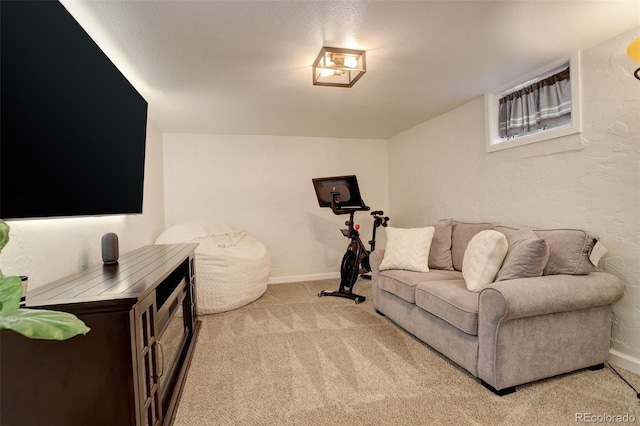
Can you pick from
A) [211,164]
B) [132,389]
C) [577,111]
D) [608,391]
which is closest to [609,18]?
[577,111]

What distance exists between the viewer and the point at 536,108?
2.76m

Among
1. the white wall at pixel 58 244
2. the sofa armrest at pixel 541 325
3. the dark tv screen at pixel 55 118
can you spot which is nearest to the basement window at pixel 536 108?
the sofa armrest at pixel 541 325

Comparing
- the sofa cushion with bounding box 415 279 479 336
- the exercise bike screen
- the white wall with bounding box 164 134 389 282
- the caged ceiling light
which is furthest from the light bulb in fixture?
the white wall with bounding box 164 134 389 282

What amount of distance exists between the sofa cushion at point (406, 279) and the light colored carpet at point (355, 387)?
36 cm

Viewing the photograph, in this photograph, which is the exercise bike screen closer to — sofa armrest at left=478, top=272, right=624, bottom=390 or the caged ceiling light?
the caged ceiling light

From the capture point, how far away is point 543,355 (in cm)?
192

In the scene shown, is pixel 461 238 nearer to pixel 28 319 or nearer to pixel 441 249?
pixel 441 249

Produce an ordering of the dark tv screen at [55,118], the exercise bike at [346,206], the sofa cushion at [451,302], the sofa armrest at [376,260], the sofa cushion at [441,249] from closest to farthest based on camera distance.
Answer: the dark tv screen at [55,118] < the sofa cushion at [451,302] < the sofa cushion at [441,249] < the sofa armrest at [376,260] < the exercise bike at [346,206]

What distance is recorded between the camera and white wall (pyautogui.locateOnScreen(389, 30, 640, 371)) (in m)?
2.08

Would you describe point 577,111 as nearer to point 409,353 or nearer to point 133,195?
point 409,353

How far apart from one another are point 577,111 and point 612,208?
0.75m

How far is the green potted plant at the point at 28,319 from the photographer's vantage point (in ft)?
1.73

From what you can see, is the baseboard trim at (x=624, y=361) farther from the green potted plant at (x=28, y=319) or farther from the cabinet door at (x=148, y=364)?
the green potted plant at (x=28, y=319)

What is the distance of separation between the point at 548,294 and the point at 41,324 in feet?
7.38
